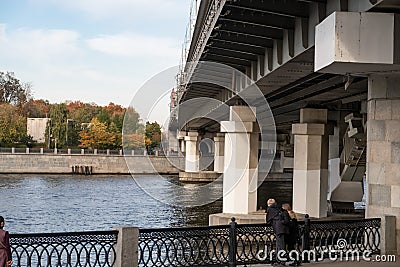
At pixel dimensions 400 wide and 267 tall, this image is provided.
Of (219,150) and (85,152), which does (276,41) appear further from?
(85,152)

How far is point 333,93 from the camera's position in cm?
3084

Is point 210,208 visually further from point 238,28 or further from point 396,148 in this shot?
point 396,148

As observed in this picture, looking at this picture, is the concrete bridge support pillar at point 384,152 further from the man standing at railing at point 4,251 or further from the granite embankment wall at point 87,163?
the granite embankment wall at point 87,163

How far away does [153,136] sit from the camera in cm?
11512

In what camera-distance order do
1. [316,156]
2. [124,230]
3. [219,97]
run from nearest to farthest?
[124,230]
[316,156]
[219,97]

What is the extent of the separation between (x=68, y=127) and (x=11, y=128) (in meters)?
9.71

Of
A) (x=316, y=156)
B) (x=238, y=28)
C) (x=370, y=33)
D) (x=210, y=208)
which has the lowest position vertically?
(x=210, y=208)

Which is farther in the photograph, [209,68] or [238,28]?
[209,68]

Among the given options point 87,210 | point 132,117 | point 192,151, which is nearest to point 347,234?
point 87,210

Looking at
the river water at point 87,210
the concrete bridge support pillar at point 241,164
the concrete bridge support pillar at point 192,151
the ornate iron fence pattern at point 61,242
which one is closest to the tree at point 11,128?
the concrete bridge support pillar at point 192,151

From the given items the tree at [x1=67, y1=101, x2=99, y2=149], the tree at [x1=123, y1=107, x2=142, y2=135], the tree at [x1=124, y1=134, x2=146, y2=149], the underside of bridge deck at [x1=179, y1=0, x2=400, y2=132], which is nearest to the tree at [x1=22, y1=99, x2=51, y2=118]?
the tree at [x1=67, y1=101, x2=99, y2=149]

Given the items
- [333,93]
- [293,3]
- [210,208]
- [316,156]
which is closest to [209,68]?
[333,93]

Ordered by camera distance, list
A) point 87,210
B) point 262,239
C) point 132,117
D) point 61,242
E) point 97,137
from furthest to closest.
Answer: point 97,137 < point 132,117 < point 87,210 < point 262,239 < point 61,242

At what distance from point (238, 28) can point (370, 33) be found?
7135 mm
